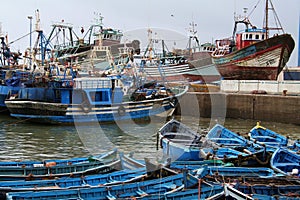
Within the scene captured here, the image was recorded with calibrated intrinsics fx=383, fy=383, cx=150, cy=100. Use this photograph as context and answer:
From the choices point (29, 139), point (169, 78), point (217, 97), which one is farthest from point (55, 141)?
point (169, 78)

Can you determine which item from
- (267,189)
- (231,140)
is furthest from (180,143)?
(267,189)

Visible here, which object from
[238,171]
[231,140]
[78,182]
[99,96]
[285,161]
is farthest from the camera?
[99,96]

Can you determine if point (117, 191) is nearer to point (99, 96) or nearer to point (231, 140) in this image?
point (231, 140)

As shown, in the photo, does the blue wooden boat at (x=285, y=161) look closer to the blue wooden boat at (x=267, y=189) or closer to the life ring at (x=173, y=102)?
the blue wooden boat at (x=267, y=189)

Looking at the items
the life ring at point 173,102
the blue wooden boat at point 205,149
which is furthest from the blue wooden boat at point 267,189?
the life ring at point 173,102

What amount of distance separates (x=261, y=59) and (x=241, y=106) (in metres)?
9.51

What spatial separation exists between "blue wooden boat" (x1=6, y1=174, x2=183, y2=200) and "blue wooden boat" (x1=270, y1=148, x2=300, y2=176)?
384 cm

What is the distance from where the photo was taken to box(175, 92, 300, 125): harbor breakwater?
969 inches

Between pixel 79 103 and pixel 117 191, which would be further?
pixel 79 103

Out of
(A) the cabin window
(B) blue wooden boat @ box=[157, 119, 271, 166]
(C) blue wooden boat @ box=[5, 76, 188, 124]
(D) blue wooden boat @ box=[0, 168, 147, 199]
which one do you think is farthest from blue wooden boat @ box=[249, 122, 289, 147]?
(A) the cabin window

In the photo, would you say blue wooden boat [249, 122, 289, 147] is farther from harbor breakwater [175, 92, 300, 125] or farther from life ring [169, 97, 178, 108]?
life ring [169, 97, 178, 108]

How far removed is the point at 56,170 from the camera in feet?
37.3

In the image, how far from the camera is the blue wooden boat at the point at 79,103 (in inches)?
934

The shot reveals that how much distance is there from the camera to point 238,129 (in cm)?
2305
